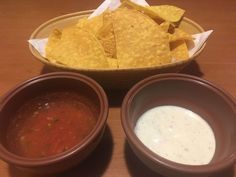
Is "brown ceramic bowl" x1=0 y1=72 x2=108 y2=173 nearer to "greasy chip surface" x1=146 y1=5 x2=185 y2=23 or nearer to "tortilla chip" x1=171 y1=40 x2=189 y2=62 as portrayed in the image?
"tortilla chip" x1=171 y1=40 x2=189 y2=62

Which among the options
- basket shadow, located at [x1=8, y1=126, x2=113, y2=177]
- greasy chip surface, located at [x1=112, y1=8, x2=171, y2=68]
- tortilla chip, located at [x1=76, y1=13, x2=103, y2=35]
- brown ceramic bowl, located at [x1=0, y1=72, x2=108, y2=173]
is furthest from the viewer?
tortilla chip, located at [x1=76, y1=13, x2=103, y2=35]

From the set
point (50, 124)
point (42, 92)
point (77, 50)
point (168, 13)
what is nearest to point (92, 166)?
point (50, 124)

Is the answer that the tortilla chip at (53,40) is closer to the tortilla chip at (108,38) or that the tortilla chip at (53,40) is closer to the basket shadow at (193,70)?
the tortilla chip at (108,38)

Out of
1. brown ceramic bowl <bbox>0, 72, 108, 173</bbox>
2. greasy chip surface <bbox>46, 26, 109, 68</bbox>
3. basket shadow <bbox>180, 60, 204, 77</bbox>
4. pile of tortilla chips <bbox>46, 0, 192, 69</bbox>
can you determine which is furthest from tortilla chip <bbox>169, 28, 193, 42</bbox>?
brown ceramic bowl <bbox>0, 72, 108, 173</bbox>

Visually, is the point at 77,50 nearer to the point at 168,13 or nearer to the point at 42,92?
the point at 42,92

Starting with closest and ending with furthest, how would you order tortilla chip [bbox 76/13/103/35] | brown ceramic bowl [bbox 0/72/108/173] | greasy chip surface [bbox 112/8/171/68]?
brown ceramic bowl [bbox 0/72/108/173], greasy chip surface [bbox 112/8/171/68], tortilla chip [bbox 76/13/103/35]

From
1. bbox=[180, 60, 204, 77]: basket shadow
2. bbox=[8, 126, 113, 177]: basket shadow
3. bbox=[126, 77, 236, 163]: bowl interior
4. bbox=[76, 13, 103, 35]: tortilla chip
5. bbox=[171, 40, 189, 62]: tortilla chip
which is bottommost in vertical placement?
bbox=[8, 126, 113, 177]: basket shadow

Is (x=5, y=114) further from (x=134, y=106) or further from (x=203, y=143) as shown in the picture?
(x=203, y=143)

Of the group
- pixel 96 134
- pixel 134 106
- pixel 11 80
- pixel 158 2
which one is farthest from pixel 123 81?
pixel 158 2

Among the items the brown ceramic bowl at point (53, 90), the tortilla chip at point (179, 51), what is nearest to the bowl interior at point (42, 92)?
the brown ceramic bowl at point (53, 90)
